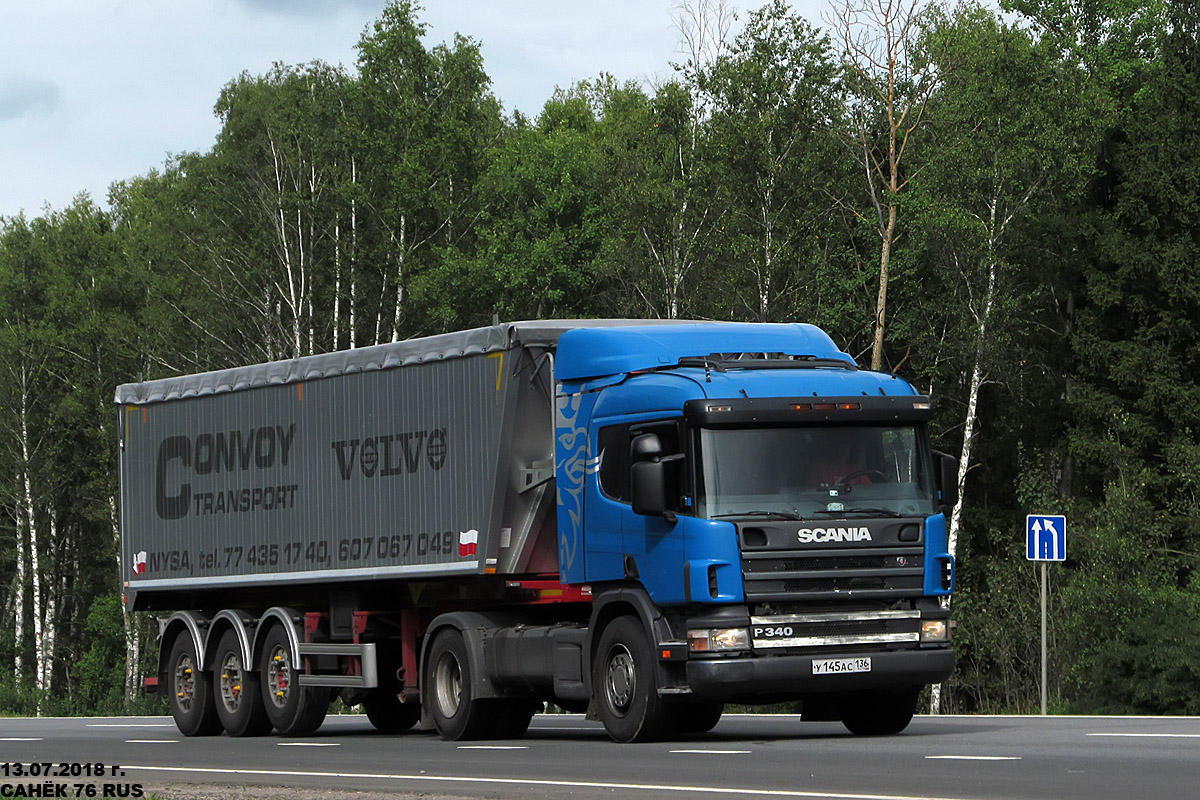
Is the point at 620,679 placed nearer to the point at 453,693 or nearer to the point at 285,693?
the point at 453,693

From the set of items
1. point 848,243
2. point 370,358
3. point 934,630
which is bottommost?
point 934,630

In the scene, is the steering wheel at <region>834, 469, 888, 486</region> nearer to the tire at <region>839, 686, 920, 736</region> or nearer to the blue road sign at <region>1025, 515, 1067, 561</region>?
the tire at <region>839, 686, 920, 736</region>

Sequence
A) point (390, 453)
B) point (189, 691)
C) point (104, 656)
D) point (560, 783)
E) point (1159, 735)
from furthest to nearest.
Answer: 1. point (104, 656)
2. point (189, 691)
3. point (390, 453)
4. point (1159, 735)
5. point (560, 783)

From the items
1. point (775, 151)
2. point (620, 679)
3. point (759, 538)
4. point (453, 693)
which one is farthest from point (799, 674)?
point (775, 151)

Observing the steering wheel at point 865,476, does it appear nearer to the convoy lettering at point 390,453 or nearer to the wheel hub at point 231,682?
the convoy lettering at point 390,453

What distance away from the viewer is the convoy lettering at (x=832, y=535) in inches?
616

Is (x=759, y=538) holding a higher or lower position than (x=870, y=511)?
lower

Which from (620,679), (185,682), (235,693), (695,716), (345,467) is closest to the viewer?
(620,679)

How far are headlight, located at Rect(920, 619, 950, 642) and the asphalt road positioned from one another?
82 cm

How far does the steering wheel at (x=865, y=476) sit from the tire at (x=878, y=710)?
191 cm

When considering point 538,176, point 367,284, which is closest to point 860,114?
point 538,176

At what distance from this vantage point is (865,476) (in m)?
16.1

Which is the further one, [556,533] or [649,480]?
[556,533]

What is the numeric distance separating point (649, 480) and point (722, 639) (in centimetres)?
138
